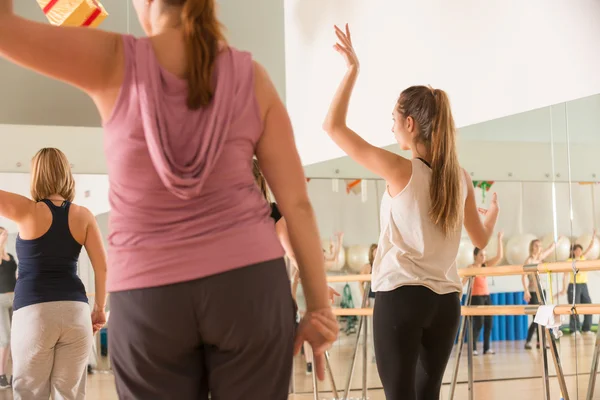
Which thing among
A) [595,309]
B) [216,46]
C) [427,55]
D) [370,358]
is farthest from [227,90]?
[370,358]

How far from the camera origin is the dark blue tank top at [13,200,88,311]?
351cm

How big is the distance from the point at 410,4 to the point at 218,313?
3785mm

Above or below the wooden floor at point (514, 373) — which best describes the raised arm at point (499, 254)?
above

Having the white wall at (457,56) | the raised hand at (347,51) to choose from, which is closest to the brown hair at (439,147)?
the raised hand at (347,51)

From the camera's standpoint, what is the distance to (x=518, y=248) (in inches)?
154

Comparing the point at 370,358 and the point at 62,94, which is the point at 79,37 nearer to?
the point at 370,358

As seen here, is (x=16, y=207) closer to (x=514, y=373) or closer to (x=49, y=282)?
(x=49, y=282)

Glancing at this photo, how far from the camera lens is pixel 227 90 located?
4.09 feet

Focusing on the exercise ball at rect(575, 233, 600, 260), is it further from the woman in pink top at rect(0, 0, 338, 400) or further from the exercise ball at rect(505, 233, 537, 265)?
the woman in pink top at rect(0, 0, 338, 400)

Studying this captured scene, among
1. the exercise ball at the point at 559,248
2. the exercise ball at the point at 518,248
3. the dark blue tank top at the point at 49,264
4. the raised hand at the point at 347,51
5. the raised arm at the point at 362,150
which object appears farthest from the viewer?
the exercise ball at the point at 518,248

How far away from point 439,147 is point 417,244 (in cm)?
32

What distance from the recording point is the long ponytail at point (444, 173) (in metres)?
2.54

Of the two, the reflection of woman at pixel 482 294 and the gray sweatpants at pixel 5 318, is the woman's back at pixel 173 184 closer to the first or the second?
the reflection of woman at pixel 482 294

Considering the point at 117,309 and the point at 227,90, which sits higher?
the point at 227,90
